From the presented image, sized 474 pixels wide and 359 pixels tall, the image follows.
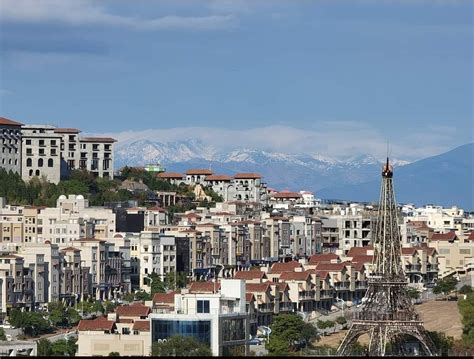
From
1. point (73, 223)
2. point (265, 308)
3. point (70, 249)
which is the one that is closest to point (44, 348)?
point (265, 308)

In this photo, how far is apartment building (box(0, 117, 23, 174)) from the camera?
131m

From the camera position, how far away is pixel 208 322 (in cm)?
7144

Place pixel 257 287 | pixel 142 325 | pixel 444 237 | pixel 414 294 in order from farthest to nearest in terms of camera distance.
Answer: pixel 444 237 → pixel 414 294 → pixel 257 287 → pixel 142 325

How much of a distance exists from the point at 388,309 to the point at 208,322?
8566 mm

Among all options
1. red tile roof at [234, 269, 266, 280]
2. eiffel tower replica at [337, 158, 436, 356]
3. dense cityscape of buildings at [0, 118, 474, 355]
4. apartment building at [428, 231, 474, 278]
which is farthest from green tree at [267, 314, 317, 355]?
apartment building at [428, 231, 474, 278]

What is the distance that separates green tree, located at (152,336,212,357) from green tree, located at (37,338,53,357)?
6.82 metres

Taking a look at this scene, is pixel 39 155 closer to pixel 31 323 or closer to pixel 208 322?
pixel 31 323

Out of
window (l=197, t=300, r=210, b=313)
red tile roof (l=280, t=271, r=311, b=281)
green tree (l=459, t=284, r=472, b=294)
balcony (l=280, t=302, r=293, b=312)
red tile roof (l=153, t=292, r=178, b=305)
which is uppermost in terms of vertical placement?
red tile roof (l=280, t=271, r=311, b=281)

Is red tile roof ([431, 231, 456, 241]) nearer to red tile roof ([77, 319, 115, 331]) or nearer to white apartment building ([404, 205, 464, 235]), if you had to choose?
white apartment building ([404, 205, 464, 235])

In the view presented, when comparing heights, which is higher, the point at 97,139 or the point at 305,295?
the point at 97,139

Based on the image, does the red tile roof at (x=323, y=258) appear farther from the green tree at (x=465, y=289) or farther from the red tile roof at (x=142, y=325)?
the red tile roof at (x=142, y=325)

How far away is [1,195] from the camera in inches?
4911

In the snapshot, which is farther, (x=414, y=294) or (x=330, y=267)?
(x=330, y=267)

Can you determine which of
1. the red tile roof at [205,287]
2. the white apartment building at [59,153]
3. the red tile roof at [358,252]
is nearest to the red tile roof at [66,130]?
the white apartment building at [59,153]
